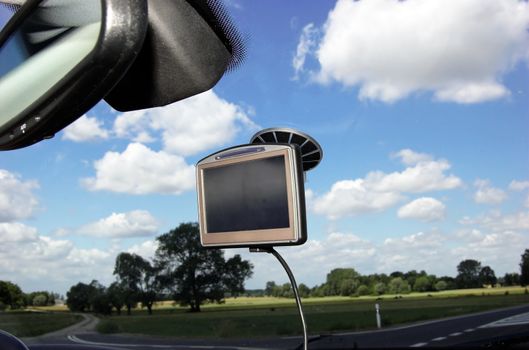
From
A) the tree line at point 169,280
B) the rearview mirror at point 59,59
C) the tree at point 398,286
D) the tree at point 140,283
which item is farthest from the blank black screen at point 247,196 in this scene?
the tree at point 398,286

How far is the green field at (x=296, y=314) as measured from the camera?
5.50 ft

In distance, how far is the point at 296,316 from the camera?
1773 millimetres

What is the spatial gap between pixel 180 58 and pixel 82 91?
385 millimetres

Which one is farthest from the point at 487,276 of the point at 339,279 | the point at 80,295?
the point at 80,295

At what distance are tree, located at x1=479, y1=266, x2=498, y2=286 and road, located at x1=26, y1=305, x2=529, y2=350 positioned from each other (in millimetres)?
323

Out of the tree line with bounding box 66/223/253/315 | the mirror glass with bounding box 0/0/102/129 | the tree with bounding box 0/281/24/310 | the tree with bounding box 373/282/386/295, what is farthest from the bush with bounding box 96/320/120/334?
the mirror glass with bounding box 0/0/102/129

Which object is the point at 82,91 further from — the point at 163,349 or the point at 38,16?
the point at 163,349

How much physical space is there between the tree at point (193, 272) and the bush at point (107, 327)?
14.0 inches

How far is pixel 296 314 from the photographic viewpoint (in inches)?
69.5

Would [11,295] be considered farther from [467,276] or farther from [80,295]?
[467,276]

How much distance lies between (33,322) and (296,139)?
115 centimetres

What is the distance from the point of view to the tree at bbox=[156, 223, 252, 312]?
5.26 feet

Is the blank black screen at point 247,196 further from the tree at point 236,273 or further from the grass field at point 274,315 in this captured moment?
the grass field at point 274,315

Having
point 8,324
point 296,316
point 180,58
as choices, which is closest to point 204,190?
point 180,58
